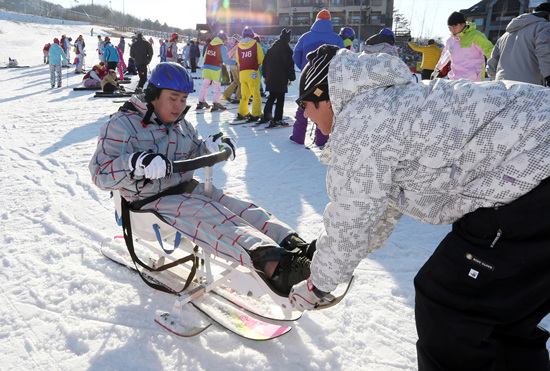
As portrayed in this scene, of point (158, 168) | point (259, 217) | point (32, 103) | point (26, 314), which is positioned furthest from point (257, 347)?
point (32, 103)

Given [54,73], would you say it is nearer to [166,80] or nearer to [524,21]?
[166,80]

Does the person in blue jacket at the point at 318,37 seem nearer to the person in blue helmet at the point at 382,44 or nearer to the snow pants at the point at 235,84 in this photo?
the person in blue helmet at the point at 382,44

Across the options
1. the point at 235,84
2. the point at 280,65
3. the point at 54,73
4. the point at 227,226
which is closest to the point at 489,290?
the point at 227,226

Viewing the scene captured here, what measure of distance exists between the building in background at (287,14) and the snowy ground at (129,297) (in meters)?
35.4

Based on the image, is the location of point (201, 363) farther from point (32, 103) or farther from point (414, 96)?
point (32, 103)

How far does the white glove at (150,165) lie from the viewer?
2.04 meters

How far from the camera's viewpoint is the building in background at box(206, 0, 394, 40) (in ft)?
129

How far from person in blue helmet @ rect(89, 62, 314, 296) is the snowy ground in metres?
0.51

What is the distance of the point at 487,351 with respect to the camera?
48.6 inches

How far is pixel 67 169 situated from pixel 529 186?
209 inches

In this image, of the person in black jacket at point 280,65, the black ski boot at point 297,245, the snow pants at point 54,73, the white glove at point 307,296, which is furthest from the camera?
the snow pants at point 54,73

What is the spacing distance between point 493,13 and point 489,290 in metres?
35.6

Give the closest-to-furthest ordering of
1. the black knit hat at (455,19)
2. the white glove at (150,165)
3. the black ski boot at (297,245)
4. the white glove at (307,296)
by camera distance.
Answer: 1. the white glove at (307,296)
2. the black ski boot at (297,245)
3. the white glove at (150,165)
4. the black knit hat at (455,19)

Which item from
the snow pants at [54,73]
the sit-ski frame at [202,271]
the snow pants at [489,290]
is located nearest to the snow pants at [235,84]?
the snow pants at [54,73]
